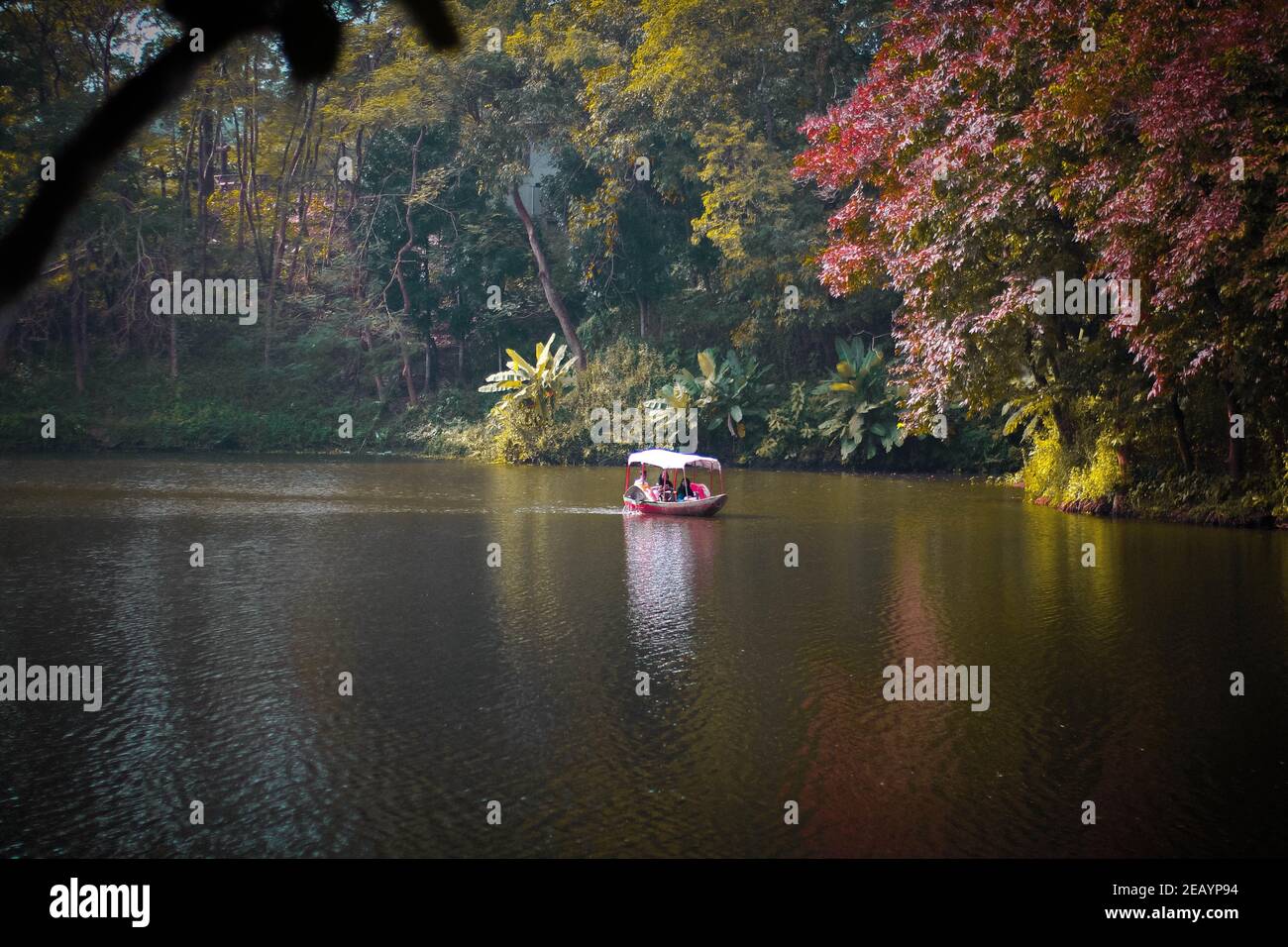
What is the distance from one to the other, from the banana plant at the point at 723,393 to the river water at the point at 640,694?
14864 mm

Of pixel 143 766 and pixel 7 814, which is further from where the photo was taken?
pixel 143 766

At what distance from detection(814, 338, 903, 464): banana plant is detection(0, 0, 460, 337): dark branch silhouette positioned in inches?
1095

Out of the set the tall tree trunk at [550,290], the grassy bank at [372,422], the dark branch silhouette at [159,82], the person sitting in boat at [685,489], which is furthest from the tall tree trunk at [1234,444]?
the tall tree trunk at [550,290]

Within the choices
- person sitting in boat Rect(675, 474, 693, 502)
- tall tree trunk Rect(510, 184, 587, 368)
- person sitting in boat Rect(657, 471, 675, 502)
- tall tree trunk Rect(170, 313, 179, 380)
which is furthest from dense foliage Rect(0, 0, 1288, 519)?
person sitting in boat Rect(657, 471, 675, 502)

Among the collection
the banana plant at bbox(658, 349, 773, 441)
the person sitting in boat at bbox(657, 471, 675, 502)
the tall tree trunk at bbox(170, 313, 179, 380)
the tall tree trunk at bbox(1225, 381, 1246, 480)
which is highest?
the tall tree trunk at bbox(170, 313, 179, 380)

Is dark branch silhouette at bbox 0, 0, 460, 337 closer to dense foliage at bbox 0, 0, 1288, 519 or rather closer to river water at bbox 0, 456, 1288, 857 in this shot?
river water at bbox 0, 456, 1288, 857

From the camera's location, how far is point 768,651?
9797 mm

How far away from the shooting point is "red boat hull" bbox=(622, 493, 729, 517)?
63.0 feet

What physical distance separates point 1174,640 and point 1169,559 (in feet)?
15.2

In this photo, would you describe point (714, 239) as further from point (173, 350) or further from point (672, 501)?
point (173, 350)

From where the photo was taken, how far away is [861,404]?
29.5 meters
